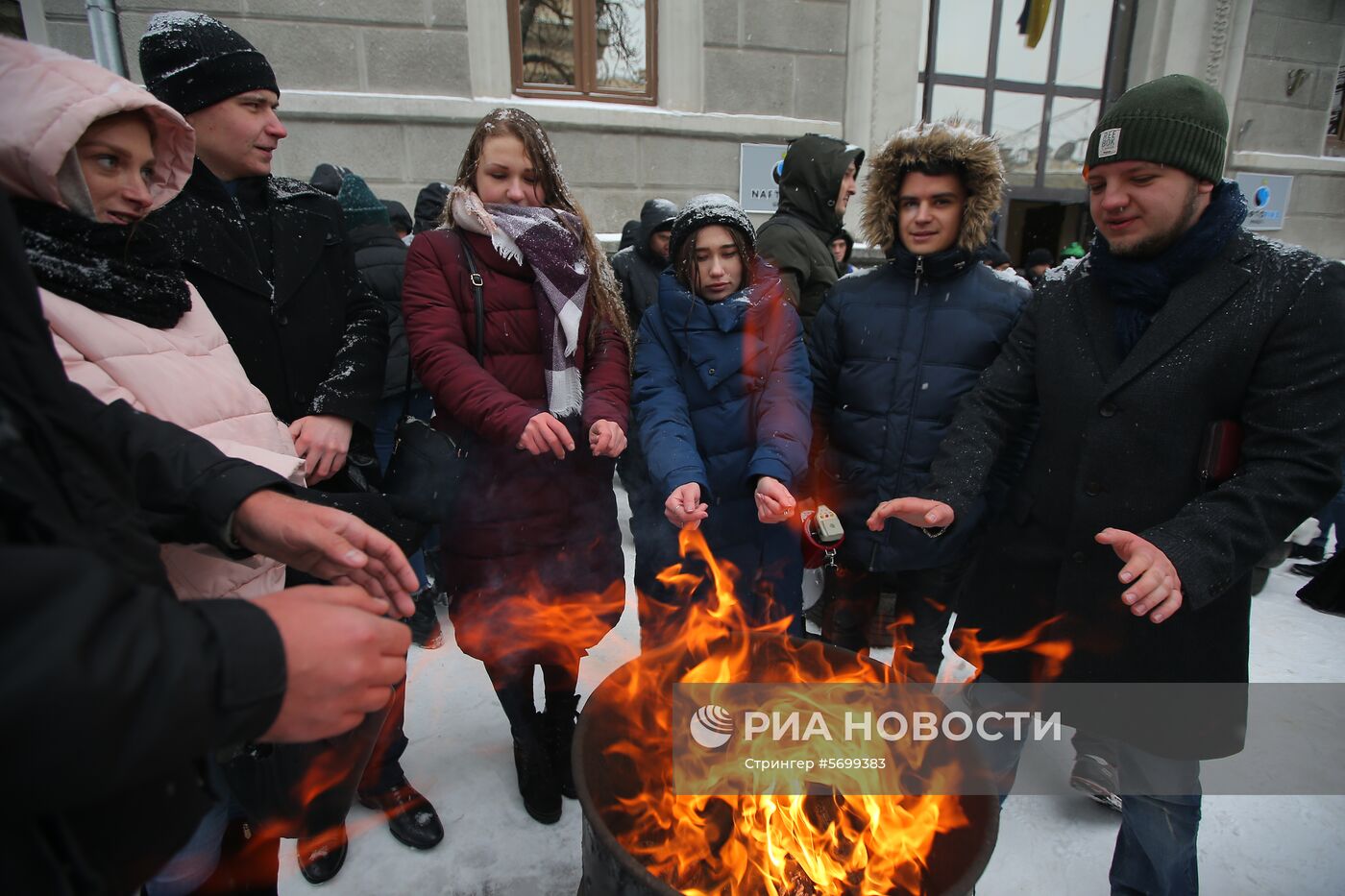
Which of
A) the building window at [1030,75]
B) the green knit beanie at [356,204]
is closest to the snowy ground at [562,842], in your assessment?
the green knit beanie at [356,204]

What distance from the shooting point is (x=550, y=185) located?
239 centimetres

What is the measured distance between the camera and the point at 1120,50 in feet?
28.8

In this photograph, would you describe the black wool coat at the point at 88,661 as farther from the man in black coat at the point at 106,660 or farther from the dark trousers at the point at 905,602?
the dark trousers at the point at 905,602

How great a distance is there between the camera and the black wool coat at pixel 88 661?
0.60m

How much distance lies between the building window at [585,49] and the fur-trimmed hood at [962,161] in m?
5.19

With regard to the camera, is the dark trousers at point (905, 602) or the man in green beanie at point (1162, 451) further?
the dark trousers at point (905, 602)

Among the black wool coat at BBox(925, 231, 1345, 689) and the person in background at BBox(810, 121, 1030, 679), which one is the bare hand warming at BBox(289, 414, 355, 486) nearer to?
the person in background at BBox(810, 121, 1030, 679)

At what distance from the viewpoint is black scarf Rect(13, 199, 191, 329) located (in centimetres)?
126

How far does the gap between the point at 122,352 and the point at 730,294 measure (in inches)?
71.8

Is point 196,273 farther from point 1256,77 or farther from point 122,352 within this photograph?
point 1256,77

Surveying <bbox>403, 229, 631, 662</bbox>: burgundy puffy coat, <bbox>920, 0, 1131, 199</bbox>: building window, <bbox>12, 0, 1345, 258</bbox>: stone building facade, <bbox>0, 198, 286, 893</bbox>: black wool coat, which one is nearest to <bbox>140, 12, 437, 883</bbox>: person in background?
<bbox>403, 229, 631, 662</bbox>: burgundy puffy coat

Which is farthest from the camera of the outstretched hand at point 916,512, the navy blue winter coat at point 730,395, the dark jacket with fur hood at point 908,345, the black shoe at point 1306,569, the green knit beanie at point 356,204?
the black shoe at point 1306,569

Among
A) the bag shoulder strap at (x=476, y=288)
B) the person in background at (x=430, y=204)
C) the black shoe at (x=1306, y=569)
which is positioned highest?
the person in background at (x=430, y=204)

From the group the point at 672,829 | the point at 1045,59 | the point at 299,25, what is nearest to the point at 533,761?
the point at 672,829
